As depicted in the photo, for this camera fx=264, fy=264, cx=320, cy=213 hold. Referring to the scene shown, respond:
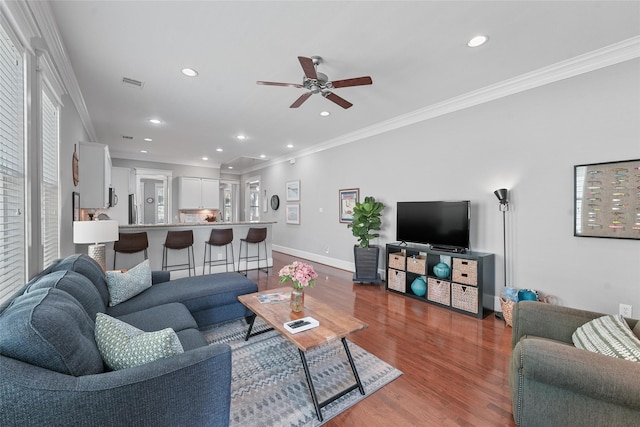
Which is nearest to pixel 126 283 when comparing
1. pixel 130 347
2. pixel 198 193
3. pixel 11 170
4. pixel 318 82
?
pixel 11 170

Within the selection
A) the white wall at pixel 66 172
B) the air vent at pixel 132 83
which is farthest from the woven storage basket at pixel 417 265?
the white wall at pixel 66 172

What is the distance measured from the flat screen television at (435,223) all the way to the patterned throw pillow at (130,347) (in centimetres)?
337

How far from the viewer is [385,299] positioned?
3873 mm

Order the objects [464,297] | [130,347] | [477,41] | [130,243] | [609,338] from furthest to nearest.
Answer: [130,243], [464,297], [477,41], [609,338], [130,347]

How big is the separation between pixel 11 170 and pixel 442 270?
4.20 metres

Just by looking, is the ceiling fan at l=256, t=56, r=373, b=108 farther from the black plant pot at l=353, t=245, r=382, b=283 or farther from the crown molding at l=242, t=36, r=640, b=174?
the black plant pot at l=353, t=245, r=382, b=283

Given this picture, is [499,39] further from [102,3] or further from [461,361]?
[102,3]

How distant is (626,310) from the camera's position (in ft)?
8.05

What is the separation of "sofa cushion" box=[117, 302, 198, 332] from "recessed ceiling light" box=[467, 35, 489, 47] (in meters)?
3.35

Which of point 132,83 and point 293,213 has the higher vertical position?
point 132,83

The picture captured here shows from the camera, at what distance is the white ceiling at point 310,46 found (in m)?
2.01

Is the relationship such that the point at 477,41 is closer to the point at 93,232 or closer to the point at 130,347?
the point at 130,347

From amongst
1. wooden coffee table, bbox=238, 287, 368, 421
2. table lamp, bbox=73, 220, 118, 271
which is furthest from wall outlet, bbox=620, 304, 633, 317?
table lamp, bbox=73, 220, 118, 271

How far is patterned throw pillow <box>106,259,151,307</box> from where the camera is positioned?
2.34 metres
